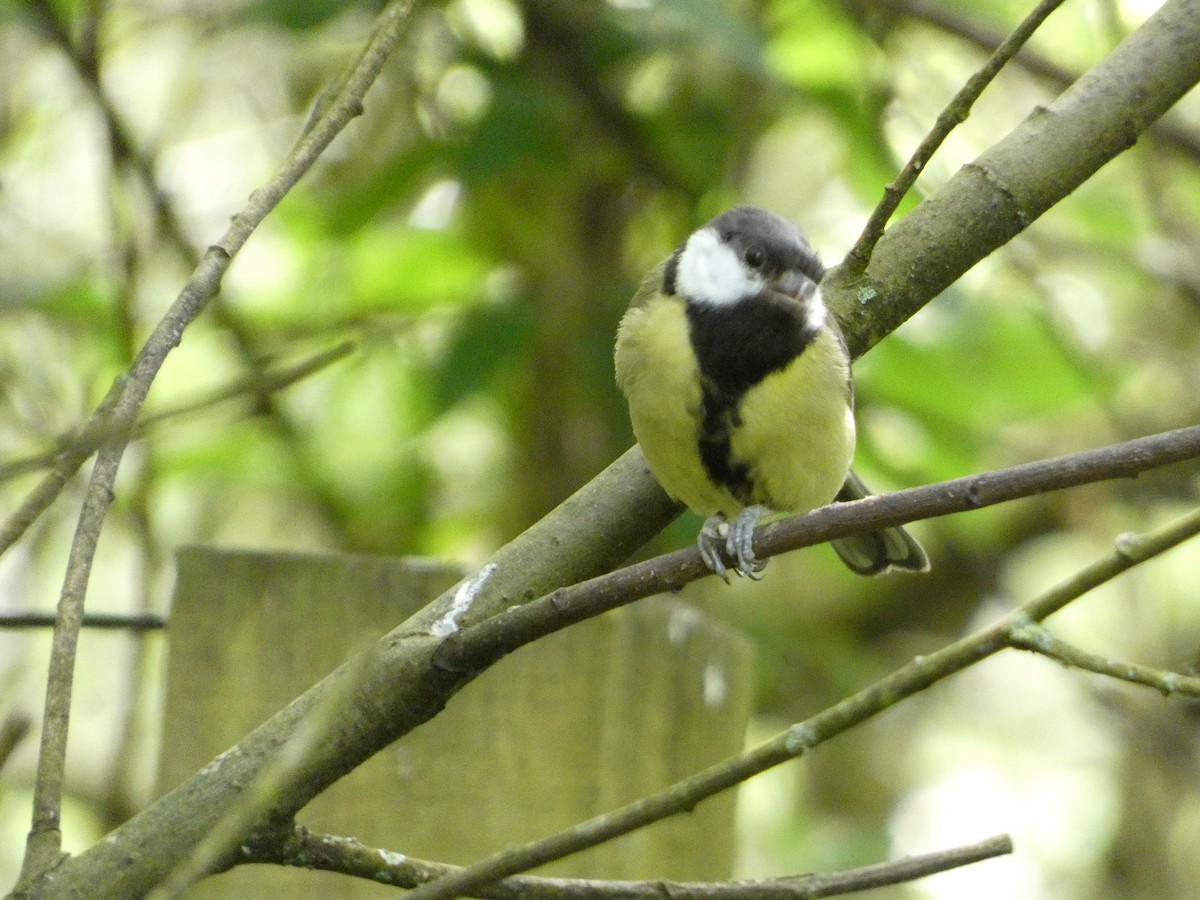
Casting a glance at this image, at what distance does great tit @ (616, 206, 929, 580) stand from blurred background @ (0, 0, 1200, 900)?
31 cm

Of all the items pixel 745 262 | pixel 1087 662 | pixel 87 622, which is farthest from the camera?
pixel 745 262

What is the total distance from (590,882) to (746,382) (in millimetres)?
766

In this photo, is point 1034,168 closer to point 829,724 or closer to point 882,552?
point 829,724

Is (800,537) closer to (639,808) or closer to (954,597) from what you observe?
(639,808)

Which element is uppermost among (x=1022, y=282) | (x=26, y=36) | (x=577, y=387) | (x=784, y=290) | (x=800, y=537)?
(x=26, y=36)

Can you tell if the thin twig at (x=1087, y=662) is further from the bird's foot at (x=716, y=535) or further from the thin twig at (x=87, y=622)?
the thin twig at (x=87, y=622)

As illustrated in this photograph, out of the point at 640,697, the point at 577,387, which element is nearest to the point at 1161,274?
the point at 577,387

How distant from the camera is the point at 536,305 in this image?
2.33 meters

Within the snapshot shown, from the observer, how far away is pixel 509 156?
2113 mm

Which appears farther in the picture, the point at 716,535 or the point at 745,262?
the point at 745,262

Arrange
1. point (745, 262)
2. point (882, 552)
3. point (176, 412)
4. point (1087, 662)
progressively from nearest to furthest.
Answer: point (1087, 662)
point (176, 412)
point (745, 262)
point (882, 552)

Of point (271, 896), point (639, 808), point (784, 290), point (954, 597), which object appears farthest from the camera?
point (954, 597)

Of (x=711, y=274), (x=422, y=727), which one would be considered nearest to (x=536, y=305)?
(x=711, y=274)

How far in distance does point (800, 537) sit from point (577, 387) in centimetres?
131
